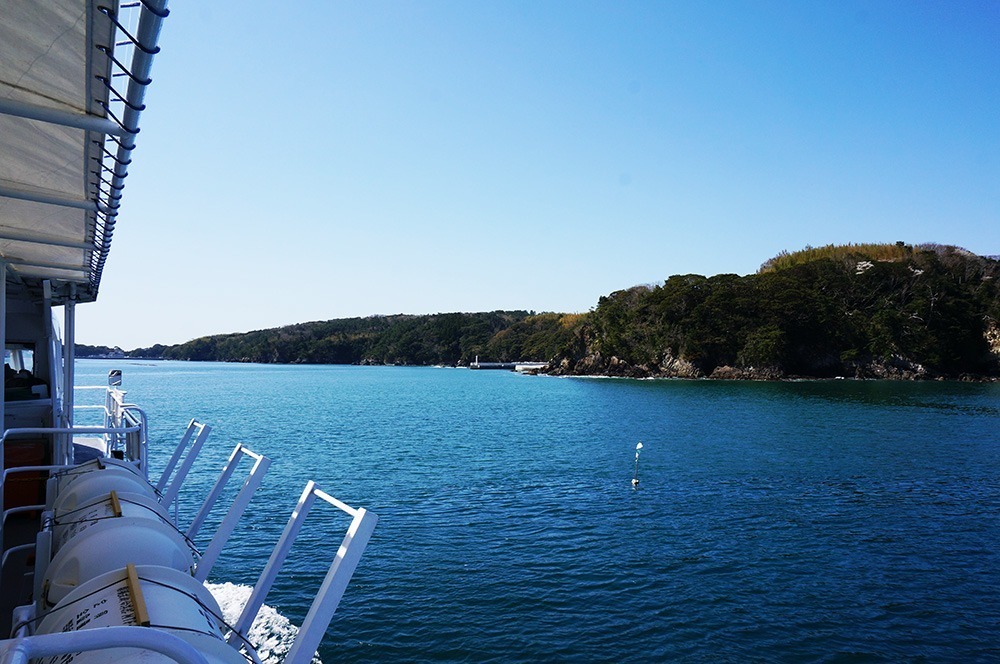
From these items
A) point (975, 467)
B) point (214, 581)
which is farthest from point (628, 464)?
point (214, 581)

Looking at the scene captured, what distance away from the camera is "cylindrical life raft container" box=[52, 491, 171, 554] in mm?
5312

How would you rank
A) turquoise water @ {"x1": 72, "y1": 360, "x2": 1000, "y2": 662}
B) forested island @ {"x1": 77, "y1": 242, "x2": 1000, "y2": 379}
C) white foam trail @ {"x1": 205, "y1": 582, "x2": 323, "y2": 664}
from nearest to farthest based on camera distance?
white foam trail @ {"x1": 205, "y1": 582, "x2": 323, "y2": 664} < turquoise water @ {"x1": 72, "y1": 360, "x2": 1000, "y2": 662} < forested island @ {"x1": 77, "y1": 242, "x2": 1000, "y2": 379}

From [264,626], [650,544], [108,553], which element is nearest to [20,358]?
[264,626]

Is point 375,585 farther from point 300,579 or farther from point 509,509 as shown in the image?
point 509,509

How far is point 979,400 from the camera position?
6334cm

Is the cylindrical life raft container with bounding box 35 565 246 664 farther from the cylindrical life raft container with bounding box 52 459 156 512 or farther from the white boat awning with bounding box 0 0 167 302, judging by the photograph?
the white boat awning with bounding box 0 0 167 302

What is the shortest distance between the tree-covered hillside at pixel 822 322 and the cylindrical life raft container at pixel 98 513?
111 m

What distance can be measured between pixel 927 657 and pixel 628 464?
61.5 ft

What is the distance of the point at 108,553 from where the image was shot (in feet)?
15.4

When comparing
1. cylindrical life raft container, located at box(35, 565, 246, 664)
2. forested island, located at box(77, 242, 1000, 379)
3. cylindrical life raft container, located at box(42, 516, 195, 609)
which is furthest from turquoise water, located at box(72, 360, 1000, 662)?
forested island, located at box(77, 242, 1000, 379)

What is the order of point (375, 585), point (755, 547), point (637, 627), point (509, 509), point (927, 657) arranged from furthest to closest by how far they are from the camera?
point (509, 509) → point (755, 547) → point (375, 585) → point (637, 627) → point (927, 657)

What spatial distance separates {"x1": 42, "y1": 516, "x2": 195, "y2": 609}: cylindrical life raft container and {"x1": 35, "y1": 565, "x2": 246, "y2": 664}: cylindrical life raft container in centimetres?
53

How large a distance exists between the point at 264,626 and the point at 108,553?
7837 mm

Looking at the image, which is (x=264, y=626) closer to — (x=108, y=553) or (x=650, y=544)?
(x=108, y=553)
